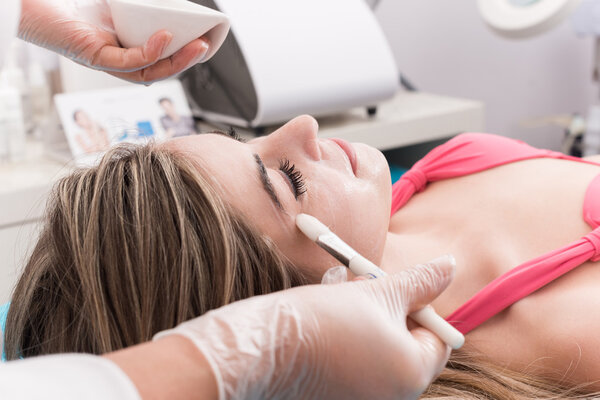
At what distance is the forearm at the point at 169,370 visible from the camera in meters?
0.51

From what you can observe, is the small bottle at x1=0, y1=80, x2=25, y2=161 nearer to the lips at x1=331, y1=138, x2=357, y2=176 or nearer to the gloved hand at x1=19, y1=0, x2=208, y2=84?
the gloved hand at x1=19, y1=0, x2=208, y2=84

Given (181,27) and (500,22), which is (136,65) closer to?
(181,27)

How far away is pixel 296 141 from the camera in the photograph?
36.3 inches

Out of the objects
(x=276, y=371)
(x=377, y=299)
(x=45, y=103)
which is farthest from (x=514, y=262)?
(x=45, y=103)

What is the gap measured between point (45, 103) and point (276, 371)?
5.09 feet

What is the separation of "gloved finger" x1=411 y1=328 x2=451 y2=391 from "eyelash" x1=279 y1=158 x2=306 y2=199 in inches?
10.3

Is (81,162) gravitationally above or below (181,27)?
below

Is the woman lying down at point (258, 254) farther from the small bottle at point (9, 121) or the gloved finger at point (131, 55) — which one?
the small bottle at point (9, 121)

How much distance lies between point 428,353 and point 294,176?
1.06 ft

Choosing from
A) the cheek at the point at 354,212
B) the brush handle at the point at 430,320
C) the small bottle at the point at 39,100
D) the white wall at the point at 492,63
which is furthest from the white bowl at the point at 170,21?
the white wall at the point at 492,63

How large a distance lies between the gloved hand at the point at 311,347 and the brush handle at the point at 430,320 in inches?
1.6

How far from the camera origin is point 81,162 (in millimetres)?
1512

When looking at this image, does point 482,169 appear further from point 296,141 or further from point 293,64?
point 293,64

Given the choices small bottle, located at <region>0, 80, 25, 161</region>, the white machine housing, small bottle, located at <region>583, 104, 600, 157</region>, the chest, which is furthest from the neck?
small bottle, located at <region>583, 104, 600, 157</region>
